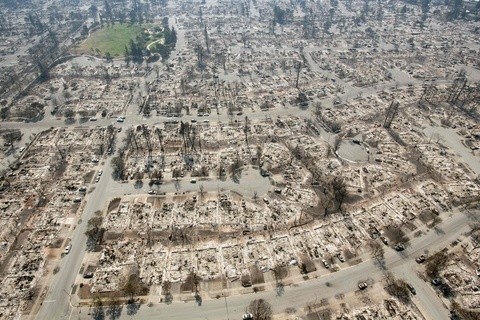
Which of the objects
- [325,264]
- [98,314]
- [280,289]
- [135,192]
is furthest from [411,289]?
[135,192]

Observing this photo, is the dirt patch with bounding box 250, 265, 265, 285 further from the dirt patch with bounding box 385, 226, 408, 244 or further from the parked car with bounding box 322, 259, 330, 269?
the dirt patch with bounding box 385, 226, 408, 244

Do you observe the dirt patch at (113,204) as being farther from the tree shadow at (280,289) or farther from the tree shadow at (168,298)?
the tree shadow at (280,289)

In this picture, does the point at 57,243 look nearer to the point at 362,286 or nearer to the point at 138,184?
the point at 138,184

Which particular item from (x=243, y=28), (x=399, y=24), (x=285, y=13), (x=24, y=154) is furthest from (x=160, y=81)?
(x=399, y=24)

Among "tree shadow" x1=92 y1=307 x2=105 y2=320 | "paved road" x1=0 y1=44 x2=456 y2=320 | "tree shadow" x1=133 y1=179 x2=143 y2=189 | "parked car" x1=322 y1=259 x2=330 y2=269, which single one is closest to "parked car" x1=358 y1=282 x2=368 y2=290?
"paved road" x1=0 y1=44 x2=456 y2=320

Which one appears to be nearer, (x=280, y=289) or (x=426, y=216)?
(x=280, y=289)

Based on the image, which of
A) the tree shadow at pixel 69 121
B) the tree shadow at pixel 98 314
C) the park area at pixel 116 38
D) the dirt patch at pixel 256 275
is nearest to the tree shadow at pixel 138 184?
the tree shadow at pixel 98 314
